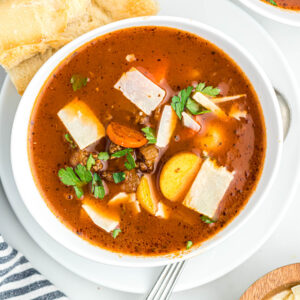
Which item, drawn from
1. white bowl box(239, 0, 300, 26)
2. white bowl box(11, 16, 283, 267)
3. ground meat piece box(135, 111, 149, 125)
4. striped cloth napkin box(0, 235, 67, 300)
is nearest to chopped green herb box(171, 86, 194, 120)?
ground meat piece box(135, 111, 149, 125)

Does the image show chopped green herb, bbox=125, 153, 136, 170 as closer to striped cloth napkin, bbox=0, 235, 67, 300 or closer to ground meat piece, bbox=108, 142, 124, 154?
ground meat piece, bbox=108, 142, 124, 154

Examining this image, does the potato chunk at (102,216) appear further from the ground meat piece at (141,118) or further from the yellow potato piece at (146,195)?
the ground meat piece at (141,118)

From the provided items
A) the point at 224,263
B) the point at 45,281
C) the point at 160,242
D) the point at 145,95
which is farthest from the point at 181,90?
the point at 45,281

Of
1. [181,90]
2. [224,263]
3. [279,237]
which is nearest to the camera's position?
[181,90]

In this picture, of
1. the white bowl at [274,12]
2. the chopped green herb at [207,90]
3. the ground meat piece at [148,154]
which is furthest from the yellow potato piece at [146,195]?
the white bowl at [274,12]

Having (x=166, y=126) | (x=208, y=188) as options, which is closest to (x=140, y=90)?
(x=166, y=126)

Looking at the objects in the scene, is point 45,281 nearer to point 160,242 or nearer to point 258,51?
point 160,242

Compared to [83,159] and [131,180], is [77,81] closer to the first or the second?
[83,159]
